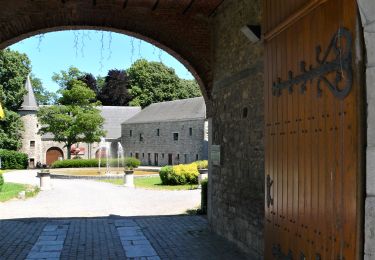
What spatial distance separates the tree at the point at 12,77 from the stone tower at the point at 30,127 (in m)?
2.90

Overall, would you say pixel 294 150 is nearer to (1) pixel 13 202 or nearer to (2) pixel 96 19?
(2) pixel 96 19

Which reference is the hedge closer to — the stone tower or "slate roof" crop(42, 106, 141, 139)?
the stone tower

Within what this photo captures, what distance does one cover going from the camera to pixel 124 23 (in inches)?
331

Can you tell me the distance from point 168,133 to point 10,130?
14.4m

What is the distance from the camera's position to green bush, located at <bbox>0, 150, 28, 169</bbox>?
3750 cm

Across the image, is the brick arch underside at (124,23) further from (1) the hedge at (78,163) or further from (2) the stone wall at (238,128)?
(1) the hedge at (78,163)

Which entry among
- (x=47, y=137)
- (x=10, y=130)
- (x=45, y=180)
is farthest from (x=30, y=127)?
(x=45, y=180)

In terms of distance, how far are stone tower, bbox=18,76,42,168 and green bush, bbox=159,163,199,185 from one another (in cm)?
2649

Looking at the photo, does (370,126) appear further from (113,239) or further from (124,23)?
(124,23)

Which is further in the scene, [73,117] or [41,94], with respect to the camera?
[41,94]

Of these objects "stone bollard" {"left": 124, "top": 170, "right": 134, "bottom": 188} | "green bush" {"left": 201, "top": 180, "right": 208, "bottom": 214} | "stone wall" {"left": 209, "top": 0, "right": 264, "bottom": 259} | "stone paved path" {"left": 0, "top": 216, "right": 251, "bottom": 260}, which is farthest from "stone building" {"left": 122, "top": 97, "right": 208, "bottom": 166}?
"stone wall" {"left": 209, "top": 0, "right": 264, "bottom": 259}

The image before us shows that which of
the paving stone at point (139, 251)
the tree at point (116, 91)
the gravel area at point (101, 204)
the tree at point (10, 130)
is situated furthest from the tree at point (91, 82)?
the paving stone at point (139, 251)

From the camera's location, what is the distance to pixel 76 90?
3891 cm

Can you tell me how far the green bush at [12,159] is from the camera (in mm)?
37500
